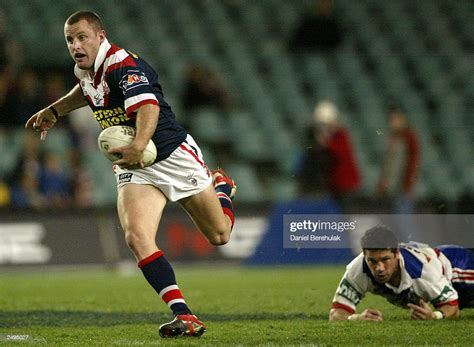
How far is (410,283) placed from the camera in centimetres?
651

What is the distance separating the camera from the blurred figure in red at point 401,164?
1152cm

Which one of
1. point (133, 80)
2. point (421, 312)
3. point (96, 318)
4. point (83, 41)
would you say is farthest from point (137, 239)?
point (421, 312)

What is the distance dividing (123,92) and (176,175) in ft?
1.90

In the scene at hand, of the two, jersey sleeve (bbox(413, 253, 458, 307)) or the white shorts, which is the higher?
the white shorts

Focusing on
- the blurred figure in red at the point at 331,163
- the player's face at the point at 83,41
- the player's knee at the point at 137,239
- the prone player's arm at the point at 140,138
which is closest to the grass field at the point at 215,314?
the player's knee at the point at 137,239

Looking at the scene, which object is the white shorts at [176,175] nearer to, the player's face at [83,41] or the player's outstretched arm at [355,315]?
the player's face at [83,41]

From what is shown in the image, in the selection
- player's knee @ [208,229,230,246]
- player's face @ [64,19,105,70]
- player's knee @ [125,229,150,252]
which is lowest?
player's knee @ [208,229,230,246]

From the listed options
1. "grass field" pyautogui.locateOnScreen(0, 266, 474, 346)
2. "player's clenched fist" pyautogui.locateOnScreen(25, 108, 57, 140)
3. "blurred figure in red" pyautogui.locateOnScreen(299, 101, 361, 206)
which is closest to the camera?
"grass field" pyautogui.locateOnScreen(0, 266, 474, 346)

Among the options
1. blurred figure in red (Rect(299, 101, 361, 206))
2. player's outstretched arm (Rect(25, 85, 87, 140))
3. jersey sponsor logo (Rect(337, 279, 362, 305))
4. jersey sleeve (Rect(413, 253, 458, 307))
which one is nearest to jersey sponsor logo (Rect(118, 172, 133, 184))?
player's outstretched arm (Rect(25, 85, 87, 140))

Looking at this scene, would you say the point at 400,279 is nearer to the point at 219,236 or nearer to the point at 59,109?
the point at 219,236

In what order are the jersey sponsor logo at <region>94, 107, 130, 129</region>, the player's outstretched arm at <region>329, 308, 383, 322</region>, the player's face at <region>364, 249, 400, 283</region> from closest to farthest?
1. the jersey sponsor logo at <region>94, 107, 130, 129</region>
2. the player's face at <region>364, 249, 400, 283</region>
3. the player's outstretched arm at <region>329, 308, 383, 322</region>

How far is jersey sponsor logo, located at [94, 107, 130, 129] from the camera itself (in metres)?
6.05

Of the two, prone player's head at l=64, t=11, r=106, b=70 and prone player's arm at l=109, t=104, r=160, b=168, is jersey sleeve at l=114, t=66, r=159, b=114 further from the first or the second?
prone player's head at l=64, t=11, r=106, b=70

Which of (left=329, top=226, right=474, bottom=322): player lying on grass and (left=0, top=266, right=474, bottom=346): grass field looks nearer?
(left=0, top=266, right=474, bottom=346): grass field
